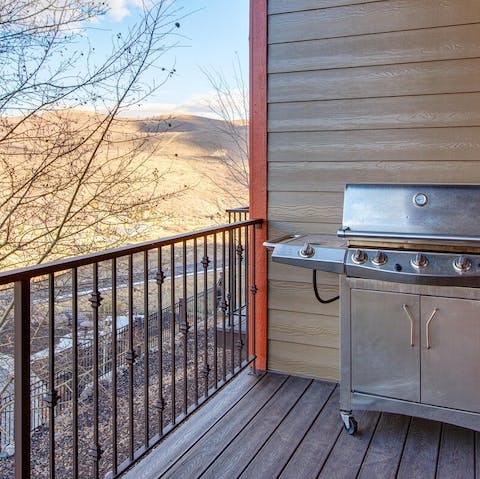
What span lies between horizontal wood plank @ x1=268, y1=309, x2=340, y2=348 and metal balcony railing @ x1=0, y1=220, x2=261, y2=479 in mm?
153

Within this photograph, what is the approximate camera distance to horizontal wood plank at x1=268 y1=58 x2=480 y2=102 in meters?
2.37

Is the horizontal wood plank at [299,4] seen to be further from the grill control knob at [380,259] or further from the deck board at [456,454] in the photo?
the deck board at [456,454]

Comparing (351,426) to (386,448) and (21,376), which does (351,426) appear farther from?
(21,376)

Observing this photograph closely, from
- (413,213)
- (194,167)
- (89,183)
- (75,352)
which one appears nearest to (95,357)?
(75,352)

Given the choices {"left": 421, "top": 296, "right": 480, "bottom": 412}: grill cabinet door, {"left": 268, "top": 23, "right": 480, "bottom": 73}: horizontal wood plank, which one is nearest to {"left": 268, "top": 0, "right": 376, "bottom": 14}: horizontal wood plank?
{"left": 268, "top": 23, "right": 480, "bottom": 73}: horizontal wood plank

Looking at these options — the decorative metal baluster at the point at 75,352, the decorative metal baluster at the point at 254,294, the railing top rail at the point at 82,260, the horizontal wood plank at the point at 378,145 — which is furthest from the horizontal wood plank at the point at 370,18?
the decorative metal baluster at the point at 75,352

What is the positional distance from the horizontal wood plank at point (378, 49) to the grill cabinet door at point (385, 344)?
1252mm

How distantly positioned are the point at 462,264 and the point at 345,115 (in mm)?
1108

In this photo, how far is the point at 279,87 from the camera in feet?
9.05

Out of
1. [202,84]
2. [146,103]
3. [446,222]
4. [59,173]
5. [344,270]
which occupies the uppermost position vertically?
[202,84]

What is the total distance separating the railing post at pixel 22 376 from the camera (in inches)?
51.9

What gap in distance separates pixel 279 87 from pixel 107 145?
209 cm

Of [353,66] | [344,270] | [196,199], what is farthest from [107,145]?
[344,270]

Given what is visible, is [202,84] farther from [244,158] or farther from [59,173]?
[59,173]
